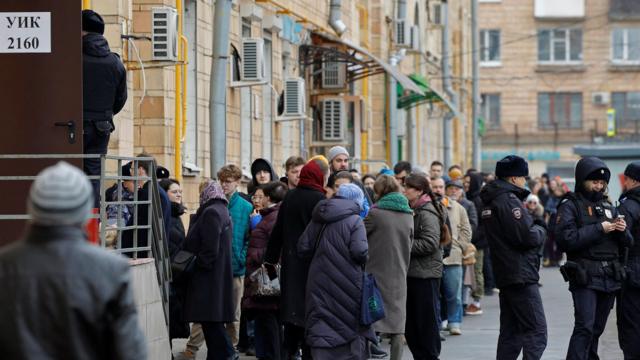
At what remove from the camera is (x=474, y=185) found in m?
23.7

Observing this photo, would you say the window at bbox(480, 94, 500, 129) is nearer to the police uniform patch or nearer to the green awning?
the green awning

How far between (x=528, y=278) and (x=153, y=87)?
6.56 meters

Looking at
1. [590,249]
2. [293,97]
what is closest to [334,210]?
[590,249]

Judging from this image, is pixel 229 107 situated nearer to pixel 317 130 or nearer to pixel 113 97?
pixel 317 130

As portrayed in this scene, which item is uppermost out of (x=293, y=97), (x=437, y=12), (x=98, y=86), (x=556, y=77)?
(x=437, y=12)

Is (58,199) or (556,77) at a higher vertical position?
(556,77)

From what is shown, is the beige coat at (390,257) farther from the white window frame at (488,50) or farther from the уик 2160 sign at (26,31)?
the white window frame at (488,50)

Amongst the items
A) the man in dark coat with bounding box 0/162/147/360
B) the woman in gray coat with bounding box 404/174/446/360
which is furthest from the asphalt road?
the man in dark coat with bounding box 0/162/147/360

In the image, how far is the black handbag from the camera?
13.0 metres

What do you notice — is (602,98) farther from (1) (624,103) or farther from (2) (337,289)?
(2) (337,289)

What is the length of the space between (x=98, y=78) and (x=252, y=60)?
31.1ft

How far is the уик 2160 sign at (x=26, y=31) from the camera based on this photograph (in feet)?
36.8

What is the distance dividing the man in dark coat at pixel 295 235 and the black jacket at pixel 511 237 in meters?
1.35

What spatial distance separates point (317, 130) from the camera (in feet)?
92.9
